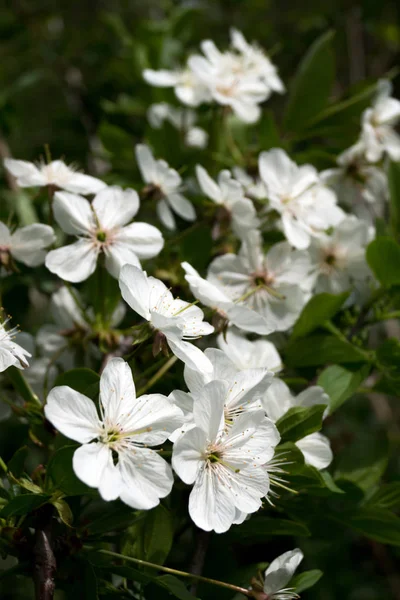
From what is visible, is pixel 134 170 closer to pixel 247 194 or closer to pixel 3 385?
pixel 247 194

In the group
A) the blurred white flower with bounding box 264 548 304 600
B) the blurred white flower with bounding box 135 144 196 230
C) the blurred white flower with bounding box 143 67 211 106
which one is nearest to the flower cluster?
the blurred white flower with bounding box 143 67 211 106

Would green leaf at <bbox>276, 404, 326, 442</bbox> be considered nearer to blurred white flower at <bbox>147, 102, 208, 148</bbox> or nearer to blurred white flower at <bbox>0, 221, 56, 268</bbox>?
blurred white flower at <bbox>0, 221, 56, 268</bbox>

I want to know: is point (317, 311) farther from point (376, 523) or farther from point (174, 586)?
point (174, 586)

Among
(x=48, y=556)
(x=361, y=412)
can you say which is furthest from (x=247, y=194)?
(x=361, y=412)

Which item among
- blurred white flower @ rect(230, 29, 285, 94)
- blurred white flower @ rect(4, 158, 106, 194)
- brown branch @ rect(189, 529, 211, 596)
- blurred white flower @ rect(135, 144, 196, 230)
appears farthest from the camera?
blurred white flower @ rect(230, 29, 285, 94)

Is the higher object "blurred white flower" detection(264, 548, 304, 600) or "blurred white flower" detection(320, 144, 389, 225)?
"blurred white flower" detection(264, 548, 304, 600)

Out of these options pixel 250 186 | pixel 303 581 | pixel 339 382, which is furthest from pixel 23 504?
pixel 250 186

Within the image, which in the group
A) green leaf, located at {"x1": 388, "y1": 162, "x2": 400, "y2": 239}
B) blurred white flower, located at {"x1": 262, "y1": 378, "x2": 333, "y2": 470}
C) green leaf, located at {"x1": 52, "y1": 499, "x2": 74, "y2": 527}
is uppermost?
green leaf, located at {"x1": 52, "y1": 499, "x2": 74, "y2": 527}
